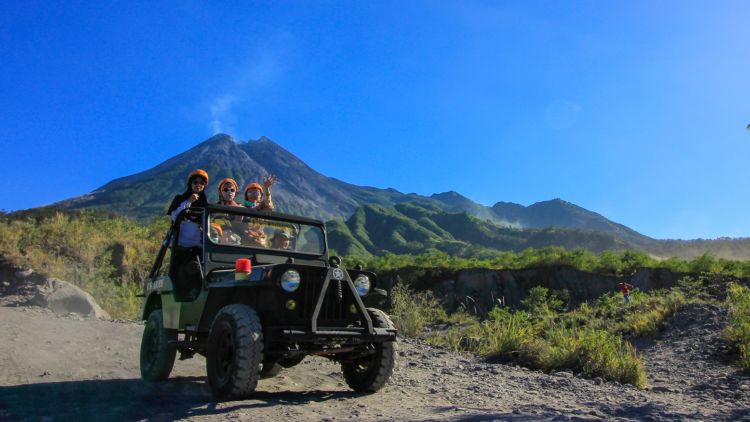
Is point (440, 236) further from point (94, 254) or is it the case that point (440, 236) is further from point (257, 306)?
point (257, 306)

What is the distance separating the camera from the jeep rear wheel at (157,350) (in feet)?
20.6

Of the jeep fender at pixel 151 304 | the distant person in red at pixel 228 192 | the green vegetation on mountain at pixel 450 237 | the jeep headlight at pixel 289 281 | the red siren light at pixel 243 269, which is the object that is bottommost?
the jeep fender at pixel 151 304

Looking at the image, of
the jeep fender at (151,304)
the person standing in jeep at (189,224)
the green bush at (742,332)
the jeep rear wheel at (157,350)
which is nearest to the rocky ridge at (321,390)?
the jeep rear wheel at (157,350)

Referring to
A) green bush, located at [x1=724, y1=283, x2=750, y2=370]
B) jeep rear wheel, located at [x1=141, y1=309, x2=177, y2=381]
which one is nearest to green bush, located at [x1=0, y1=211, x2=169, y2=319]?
jeep rear wheel, located at [x1=141, y1=309, x2=177, y2=381]

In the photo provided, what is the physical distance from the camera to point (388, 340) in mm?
5633

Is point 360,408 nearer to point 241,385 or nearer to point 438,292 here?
point 241,385

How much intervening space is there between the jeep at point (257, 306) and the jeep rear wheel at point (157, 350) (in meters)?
0.01

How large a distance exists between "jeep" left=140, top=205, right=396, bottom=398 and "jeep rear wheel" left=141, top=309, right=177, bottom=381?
0.04ft

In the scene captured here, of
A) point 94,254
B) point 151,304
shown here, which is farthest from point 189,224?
point 94,254

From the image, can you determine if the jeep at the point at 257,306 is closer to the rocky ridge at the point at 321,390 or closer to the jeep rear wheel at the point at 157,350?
the jeep rear wheel at the point at 157,350

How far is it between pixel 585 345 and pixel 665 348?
435cm

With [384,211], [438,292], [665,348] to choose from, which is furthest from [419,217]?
[665,348]

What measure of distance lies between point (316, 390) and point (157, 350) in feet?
6.08

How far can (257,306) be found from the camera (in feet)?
17.9
